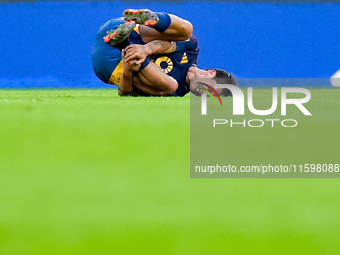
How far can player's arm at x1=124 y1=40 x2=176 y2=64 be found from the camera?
8.28 ft

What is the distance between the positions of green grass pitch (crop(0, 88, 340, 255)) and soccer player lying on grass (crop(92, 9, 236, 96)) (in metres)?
1.25

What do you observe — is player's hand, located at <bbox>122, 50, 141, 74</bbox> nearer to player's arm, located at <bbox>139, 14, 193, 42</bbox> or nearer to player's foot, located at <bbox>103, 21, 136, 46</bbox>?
player's foot, located at <bbox>103, 21, 136, 46</bbox>

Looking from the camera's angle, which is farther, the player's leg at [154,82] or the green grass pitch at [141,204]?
the player's leg at [154,82]

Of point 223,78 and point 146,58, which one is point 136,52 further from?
point 223,78

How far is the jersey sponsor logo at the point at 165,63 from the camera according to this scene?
2.68 meters

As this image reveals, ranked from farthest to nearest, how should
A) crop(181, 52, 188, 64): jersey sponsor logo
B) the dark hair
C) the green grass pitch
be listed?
the dark hair
crop(181, 52, 188, 64): jersey sponsor logo
the green grass pitch

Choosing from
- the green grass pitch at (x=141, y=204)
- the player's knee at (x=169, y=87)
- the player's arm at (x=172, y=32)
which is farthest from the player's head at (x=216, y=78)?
the green grass pitch at (x=141, y=204)

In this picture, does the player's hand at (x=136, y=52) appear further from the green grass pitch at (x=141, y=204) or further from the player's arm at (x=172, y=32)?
the green grass pitch at (x=141, y=204)

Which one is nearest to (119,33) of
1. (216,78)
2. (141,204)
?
(216,78)

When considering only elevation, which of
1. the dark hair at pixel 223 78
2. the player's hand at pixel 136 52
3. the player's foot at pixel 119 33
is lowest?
the dark hair at pixel 223 78

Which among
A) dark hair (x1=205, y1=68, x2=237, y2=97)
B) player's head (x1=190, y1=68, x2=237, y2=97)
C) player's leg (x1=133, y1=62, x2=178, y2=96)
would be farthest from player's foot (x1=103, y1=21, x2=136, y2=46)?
dark hair (x1=205, y1=68, x2=237, y2=97)

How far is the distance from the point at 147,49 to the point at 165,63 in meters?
0.17

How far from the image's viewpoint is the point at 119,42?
103 inches

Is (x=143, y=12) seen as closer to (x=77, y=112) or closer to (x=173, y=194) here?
(x=77, y=112)
